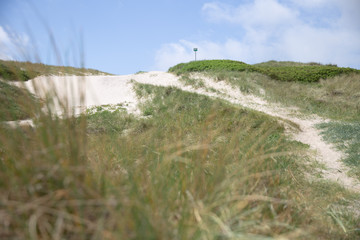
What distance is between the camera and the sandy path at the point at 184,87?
→ 1.97 meters

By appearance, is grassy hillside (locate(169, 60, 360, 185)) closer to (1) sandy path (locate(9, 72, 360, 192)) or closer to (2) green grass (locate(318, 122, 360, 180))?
(2) green grass (locate(318, 122, 360, 180))

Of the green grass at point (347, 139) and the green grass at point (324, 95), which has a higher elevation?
Result: the green grass at point (324, 95)

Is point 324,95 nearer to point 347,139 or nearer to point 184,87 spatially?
point 347,139

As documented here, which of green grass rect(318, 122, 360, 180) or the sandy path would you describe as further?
green grass rect(318, 122, 360, 180)

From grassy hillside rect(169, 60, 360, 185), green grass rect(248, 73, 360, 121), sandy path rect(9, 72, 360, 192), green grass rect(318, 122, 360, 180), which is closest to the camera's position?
sandy path rect(9, 72, 360, 192)

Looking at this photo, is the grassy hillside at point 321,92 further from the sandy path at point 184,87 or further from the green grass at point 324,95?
the sandy path at point 184,87

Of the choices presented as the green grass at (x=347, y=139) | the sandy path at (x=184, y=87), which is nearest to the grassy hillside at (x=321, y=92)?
the green grass at (x=347, y=139)

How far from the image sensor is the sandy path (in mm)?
1967

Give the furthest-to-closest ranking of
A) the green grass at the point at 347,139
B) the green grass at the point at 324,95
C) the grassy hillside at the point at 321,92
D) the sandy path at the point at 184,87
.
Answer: the green grass at the point at 324,95, the grassy hillside at the point at 321,92, the green grass at the point at 347,139, the sandy path at the point at 184,87

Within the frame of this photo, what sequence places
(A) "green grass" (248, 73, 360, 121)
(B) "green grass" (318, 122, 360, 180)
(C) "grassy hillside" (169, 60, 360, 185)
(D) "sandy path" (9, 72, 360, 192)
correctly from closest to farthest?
1. (D) "sandy path" (9, 72, 360, 192)
2. (B) "green grass" (318, 122, 360, 180)
3. (C) "grassy hillside" (169, 60, 360, 185)
4. (A) "green grass" (248, 73, 360, 121)

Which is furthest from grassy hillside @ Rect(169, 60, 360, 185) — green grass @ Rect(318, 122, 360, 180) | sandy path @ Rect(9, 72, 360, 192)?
sandy path @ Rect(9, 72, 360, 192)

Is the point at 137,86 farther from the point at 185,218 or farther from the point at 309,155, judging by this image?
the point at 185,218

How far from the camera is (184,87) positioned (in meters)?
15.4

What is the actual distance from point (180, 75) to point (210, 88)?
467 centimetres
